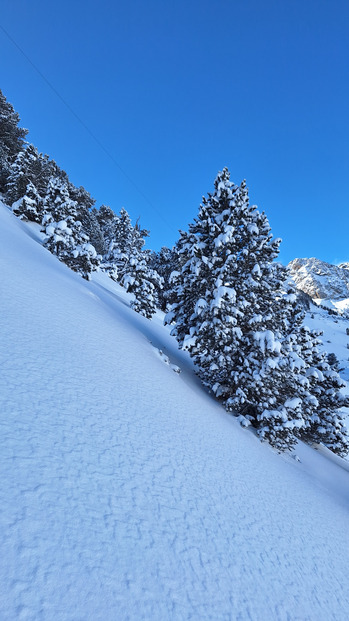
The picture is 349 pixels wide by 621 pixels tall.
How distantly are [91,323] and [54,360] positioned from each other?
9.92ft

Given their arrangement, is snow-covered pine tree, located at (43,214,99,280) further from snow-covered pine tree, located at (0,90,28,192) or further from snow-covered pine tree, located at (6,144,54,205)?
snow-covered pine tree, located at (0,90,28,192)

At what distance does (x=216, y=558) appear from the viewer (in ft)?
8.73

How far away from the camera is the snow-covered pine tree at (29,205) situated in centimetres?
2256

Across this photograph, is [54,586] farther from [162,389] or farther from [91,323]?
[91,323]

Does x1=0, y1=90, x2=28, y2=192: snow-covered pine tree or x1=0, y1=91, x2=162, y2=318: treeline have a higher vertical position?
x1=0, y1=90, x2=28, y2=192: snow-covered pine tree

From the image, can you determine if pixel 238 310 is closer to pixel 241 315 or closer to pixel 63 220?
pixel 241 315

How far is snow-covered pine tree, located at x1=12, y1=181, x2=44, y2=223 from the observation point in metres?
22.6

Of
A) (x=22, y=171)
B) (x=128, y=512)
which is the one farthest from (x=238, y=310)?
(x=22, y=171)

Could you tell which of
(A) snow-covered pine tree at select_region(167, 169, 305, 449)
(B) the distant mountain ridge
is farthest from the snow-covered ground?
(B) the distant mountain ridge

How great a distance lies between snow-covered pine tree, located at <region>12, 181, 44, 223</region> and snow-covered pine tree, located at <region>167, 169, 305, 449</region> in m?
18.3

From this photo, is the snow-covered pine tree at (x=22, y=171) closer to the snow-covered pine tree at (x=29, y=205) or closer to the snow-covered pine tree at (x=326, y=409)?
the snow-covered pine tree at (x=29, y=205)

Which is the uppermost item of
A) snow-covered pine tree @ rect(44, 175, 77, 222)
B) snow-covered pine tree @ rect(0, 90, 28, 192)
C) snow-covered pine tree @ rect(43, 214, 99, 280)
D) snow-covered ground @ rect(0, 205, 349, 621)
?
snow-covered pine tree @ rect(0, 90, 28, 192)

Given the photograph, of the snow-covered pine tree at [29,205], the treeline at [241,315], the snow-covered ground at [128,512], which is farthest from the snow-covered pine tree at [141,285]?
the snow-covered ground at [128,512]

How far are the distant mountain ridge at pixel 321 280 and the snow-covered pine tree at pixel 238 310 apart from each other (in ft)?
415
